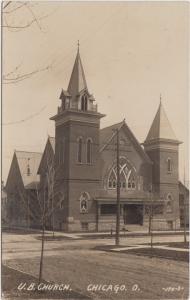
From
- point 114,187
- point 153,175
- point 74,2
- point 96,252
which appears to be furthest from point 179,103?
point 153,175

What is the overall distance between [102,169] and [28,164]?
1342 centimetres

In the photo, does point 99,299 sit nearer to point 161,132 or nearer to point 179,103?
point 179,103

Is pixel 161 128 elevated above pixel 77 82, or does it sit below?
below

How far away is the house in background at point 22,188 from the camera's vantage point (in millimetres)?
44678

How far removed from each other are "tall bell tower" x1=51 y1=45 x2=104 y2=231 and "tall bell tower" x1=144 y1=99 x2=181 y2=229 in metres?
7.63

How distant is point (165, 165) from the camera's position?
149 ft

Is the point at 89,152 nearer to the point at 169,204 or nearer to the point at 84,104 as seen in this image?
the point at 84,104

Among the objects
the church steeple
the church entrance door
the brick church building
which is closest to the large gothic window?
the brick church building

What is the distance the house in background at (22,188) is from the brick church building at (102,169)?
12.0 ft

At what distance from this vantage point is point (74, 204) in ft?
128

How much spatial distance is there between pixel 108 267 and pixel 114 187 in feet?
88.1

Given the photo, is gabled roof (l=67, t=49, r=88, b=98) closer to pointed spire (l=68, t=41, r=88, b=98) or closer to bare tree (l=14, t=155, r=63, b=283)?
pointed spire (l=68, t=41, r=88, b=98)

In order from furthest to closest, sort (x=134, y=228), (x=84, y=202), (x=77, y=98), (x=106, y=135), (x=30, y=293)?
(x=106, y=135)
(x=134, y=228)
(x=84, y=202)
(x=77, y=98)
(x=30, y=293)

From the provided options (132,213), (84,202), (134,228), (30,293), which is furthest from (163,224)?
(30,293)
